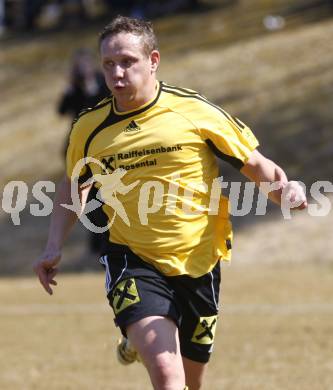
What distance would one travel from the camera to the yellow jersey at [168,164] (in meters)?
5.19

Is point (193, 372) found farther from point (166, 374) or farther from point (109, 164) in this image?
point (109, 164)

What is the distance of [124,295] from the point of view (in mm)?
5066

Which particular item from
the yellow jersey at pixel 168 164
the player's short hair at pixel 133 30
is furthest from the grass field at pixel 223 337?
the player's short hair at pixel 133 30

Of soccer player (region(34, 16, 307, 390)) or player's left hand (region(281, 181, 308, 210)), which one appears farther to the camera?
soccer player (region(34, 16, 307, 390))

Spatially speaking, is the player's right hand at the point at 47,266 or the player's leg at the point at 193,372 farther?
the player's leg at the point at 193,372

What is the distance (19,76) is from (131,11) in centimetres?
351

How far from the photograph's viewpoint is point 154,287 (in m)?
5.09

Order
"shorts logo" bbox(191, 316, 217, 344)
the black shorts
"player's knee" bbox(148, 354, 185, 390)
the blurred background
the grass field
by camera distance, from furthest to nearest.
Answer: the blurred background, the grass field, "shorts logo" bbox(191, 316, 217, 344), the black shorts, "player's knee" bbox(148, 354, 185, 390)

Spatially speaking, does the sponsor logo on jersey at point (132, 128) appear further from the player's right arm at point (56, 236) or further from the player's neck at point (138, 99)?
the player's right arm at point (56, 236)

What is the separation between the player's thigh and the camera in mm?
4797

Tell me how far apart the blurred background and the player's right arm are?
2244 millimetres

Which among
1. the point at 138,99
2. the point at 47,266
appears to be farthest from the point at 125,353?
the point at 138,99

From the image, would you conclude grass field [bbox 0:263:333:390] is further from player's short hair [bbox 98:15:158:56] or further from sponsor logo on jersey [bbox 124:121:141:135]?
player's short hair [bbox 98:15:158:56]

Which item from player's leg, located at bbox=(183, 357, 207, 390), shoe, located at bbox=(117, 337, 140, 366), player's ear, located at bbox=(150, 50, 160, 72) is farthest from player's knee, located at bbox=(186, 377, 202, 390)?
player's ear, located at bbox=(150, 50, 160, 72)
